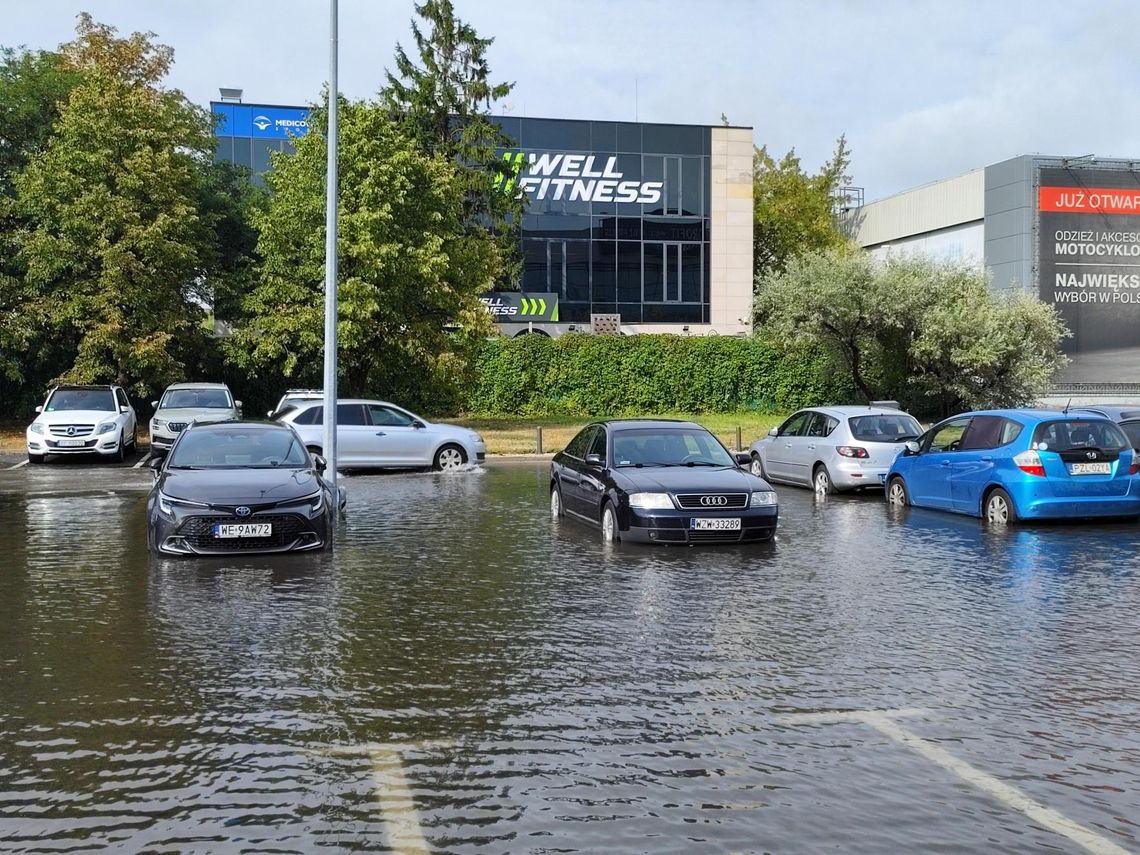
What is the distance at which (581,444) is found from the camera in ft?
50.9

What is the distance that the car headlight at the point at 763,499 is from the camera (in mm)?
13234

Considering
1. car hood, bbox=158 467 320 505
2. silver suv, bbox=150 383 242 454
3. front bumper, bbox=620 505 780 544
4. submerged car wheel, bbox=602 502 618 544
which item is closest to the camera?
car hood, bbox=158 467 320 505

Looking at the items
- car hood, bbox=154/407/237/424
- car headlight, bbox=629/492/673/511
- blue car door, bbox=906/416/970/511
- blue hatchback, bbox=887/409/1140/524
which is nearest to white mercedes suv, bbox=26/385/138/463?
car hood, bbox=154/407/237/424

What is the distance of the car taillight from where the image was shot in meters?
15.0

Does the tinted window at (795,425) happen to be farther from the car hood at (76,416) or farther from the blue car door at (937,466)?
the car hood at (76,416)

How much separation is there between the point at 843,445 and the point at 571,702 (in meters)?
13.5

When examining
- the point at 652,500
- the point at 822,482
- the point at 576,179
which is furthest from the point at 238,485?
the point at 576,179

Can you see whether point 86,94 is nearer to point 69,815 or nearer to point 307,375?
point 307,375

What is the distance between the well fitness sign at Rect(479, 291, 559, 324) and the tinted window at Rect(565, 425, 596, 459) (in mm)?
39216

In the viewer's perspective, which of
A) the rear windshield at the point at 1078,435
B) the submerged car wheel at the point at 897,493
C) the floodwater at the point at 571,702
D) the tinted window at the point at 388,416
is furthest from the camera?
the tinted window at the point at 388,416

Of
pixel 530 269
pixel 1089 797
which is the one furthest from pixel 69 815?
pixel 530 269

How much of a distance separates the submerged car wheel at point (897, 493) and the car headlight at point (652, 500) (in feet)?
19.8

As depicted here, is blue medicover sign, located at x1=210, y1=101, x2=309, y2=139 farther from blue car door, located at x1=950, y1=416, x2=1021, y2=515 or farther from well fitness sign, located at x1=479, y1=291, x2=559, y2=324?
blue car door, located at x1=950, y1=416, x2=1021, y2=515

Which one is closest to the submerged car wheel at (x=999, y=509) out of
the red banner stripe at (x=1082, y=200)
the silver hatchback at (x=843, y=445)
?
the silver hatchback at (x=843, y=445)
